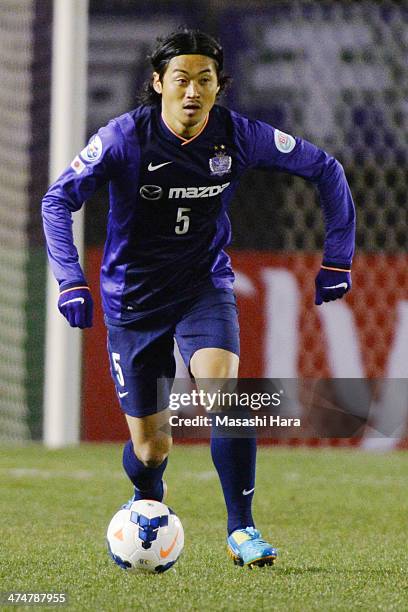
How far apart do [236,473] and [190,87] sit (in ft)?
3.94

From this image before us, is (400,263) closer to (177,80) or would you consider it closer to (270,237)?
(270,237)

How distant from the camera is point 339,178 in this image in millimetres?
4438

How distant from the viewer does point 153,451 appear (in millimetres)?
4312

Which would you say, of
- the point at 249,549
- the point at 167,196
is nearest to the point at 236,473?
the point at 249,549

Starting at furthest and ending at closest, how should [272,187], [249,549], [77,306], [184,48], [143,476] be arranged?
[272,187] → [143,476] → [184,48] → [249,549] → [77,306]

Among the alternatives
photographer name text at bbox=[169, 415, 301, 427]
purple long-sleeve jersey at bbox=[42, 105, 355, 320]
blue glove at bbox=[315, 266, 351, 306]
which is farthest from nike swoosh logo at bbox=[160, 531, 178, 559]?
blue glove at bbox=[315, 266, 351, 306]

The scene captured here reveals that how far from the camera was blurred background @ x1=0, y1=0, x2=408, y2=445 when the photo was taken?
805 centimetres

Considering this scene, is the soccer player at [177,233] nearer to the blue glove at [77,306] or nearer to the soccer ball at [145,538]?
the blue glove at [77,306]

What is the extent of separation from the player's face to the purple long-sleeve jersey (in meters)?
0.09

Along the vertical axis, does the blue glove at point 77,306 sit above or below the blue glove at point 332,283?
below

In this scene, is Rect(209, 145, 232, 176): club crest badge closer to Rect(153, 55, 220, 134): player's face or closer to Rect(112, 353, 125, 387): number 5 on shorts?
Rect(153, 55, 220, 134): player's face

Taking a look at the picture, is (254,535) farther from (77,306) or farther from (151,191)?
(151,191)

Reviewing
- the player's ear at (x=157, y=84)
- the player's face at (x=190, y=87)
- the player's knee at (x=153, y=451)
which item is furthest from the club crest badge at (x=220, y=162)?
the player's knee at (x=153, y=451)

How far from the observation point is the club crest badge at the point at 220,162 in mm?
4191
